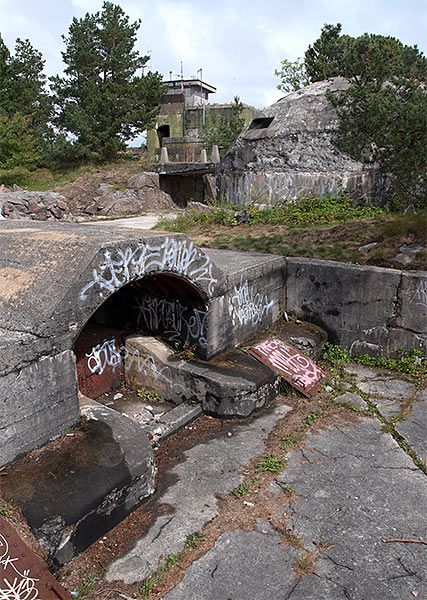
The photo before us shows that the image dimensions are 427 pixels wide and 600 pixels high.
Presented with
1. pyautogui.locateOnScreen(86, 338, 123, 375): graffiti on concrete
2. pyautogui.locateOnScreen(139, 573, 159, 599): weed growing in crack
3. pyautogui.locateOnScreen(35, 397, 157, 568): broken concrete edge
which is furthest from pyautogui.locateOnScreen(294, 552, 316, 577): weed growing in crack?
pyautogui.locateOnScreen(86, 338, 123, 375): graffiti on concrete

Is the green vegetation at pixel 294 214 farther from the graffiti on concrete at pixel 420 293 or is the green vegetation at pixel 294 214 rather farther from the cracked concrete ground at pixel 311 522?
the cracked concrete ground at pixel 311 522

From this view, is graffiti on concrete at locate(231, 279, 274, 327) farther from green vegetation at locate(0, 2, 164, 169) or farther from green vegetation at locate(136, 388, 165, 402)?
green vegetation at locate(0, 2, 164, 169)

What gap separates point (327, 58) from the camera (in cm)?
2478

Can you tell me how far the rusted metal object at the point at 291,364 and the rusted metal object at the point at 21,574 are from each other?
3.83 m

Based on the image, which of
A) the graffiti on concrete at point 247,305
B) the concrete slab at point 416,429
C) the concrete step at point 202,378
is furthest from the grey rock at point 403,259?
the concrete step at point 202,378

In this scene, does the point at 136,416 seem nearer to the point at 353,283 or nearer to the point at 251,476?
the point at 251,476

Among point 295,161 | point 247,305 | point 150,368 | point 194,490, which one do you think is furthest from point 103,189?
point 194,490

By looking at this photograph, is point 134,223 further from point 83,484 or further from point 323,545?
point 323,545

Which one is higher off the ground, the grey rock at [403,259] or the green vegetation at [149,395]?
the grey rock at [403,259]

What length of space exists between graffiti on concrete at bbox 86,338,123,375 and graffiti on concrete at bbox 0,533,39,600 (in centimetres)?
295

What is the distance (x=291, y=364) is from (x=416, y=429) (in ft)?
5.85

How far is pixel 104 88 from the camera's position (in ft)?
92.6

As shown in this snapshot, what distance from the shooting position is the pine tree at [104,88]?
2808cm

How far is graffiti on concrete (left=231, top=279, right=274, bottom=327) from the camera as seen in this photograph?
248 inches
